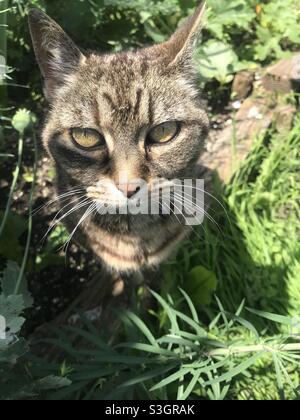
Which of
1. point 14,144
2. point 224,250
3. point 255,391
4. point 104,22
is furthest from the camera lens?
point 104,22

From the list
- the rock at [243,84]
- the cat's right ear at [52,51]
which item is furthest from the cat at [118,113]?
the rock at [243,84]

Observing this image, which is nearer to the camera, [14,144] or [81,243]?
[81,243]

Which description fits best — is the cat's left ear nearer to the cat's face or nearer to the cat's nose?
the cat's face

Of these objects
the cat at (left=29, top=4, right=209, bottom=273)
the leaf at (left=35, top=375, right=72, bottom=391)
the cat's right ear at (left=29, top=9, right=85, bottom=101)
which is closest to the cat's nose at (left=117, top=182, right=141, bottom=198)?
the cat at (left=29, top=4, right=209, bottom=273)

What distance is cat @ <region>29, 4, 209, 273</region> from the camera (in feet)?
3.92

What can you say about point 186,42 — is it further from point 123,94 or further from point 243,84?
point 243,84

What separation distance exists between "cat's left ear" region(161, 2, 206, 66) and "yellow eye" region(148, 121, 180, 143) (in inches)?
6.8

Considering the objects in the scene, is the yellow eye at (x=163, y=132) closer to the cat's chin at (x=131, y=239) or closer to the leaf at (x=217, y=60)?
the cat's chin at (x=131, y=239)

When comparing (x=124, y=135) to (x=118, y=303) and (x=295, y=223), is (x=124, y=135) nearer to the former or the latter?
(x=118, y=303)

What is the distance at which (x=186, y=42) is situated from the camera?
123 cm

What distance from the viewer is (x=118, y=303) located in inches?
63.3

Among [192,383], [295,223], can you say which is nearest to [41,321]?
[192,383]

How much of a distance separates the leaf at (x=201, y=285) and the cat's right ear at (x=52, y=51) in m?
0.76
